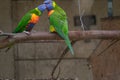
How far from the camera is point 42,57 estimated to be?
5.95 m

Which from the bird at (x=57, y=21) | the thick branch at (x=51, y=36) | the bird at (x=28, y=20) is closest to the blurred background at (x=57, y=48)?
the bird at (x=28, y=20)

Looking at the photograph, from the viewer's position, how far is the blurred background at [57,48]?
5.89m

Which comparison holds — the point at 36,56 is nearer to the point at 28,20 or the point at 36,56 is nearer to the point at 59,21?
the point at 28,20

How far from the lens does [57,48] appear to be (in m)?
5.94

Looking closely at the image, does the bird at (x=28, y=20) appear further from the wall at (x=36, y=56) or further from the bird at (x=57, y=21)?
the wall at (x=36, y=56)

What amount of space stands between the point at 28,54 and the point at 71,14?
0.82 m

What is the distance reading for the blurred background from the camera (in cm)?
589

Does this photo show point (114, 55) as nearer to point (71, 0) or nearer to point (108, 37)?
point (71, 0)

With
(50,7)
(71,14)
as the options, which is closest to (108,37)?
(50,7)

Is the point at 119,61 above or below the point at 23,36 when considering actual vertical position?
below

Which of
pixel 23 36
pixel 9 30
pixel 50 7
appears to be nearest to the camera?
pixel 23 36

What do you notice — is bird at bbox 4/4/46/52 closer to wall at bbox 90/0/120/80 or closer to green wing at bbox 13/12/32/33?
green wing at bbox 13/12/32/33

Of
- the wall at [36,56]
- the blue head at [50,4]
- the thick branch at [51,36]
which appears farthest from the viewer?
the wall at [36,56]

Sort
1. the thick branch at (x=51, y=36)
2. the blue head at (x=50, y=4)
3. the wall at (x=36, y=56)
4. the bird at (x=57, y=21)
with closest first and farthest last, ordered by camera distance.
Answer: the thick branch at (x=51, y=36)
the bird at (x=57, y=21)
the blue head at (x=50, y=4)
the wall at (x=36, y=56)
